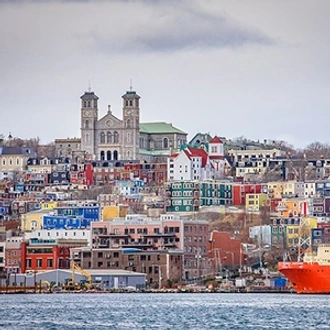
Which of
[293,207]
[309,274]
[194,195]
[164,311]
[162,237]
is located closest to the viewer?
[164,311]

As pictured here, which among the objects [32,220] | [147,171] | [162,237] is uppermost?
[147,171]

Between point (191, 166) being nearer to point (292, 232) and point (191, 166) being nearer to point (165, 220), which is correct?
point (292, 232)

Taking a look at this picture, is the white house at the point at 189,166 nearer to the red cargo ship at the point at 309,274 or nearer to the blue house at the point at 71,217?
the blue house at the point at 71,217

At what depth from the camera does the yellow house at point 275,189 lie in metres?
177

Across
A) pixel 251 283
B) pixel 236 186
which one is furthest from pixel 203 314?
pixel 236 186

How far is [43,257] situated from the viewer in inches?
5463

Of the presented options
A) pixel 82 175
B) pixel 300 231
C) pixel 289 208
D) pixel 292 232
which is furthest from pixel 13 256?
pixel 82 175

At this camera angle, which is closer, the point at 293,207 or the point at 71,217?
A: the point at 71,217

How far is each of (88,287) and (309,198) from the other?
162 ft

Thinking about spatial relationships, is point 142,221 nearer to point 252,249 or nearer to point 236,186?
point 252,249

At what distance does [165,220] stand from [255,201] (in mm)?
29192

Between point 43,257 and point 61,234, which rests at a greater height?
point 61,234

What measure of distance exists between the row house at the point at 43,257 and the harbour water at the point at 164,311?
54.2 ft

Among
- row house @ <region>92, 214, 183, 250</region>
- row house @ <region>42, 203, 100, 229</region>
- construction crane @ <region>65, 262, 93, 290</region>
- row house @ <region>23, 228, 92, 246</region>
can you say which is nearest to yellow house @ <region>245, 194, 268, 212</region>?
row house @ <region>42, 203, 100, 229</region>
